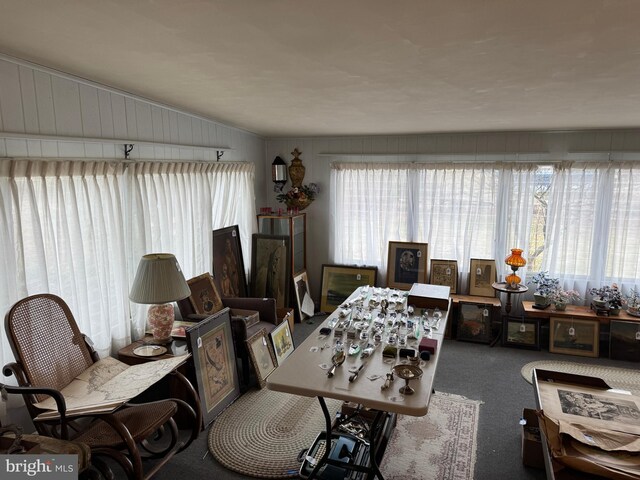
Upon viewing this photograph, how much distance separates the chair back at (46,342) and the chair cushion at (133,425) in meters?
0.32

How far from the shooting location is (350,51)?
6.43 feet

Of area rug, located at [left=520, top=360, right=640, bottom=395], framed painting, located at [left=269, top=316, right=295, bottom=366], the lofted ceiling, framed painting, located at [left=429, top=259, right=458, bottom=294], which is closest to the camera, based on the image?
the lofted ceiling

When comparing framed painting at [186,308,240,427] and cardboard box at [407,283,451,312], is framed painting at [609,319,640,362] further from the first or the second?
framed painting at [186,308,240,427]

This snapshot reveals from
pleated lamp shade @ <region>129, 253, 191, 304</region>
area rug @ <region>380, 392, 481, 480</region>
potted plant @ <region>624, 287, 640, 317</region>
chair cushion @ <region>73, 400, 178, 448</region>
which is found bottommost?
area rug @ <region>380, 392, 481, 480</region>

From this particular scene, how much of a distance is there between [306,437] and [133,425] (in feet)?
3.79

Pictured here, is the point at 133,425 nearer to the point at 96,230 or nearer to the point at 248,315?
the point at 96,230

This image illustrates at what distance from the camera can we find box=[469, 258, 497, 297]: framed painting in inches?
192

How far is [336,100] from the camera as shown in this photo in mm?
3086

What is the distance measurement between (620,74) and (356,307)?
2236 millimetres

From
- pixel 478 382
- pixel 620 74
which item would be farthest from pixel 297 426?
pixel 620 74

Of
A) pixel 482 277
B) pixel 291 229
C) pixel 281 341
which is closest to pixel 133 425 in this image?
pixel 281 341

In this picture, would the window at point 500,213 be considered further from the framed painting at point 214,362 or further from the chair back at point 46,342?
the chair back at point 46,342

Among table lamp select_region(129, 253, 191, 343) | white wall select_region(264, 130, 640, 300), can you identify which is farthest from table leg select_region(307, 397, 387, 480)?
white wall select_region(264, 130, 640, 300)

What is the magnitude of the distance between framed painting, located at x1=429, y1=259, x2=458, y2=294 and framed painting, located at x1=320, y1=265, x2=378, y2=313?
28.0 inches
